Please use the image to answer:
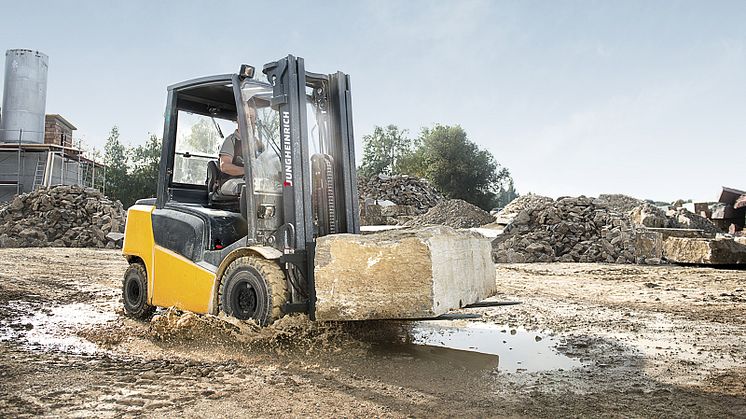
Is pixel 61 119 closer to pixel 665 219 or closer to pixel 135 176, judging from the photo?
pixel 135 176

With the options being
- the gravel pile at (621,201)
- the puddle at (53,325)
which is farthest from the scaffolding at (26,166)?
the gravel pile at (621,201)

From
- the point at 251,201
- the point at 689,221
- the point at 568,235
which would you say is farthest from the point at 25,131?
the point at 689,221

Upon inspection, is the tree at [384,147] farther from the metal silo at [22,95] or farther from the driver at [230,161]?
the driver at [230,161]

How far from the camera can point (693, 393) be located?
146 inches

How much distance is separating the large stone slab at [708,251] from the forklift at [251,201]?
11152 millimetres

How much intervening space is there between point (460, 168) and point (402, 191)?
13.0m

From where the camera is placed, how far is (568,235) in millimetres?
16047

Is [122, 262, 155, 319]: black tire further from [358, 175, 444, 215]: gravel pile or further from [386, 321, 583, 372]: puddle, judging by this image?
[358, 175, 444, 215]: gravel pile

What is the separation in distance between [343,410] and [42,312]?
5302 millimetres

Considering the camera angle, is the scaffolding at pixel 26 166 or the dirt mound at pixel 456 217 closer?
the dirt mound at pixel 456 217

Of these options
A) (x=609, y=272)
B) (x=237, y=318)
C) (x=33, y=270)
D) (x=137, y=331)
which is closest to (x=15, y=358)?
(x=137, y=331)

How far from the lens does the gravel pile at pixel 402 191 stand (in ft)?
113

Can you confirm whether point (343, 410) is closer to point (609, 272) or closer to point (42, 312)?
point (42, 312)

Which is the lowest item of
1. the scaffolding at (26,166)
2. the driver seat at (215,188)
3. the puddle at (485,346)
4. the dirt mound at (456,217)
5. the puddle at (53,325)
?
the puddle at (485,346)
